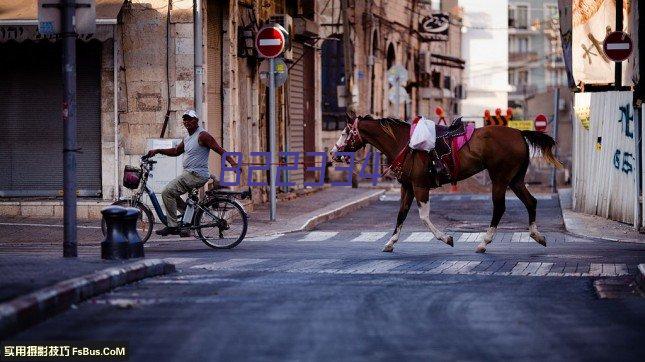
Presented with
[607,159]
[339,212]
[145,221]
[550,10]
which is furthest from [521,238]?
[550,10]

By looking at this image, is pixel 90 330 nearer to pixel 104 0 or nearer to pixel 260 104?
pixel 104 0

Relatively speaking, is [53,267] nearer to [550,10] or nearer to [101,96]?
[101,96]

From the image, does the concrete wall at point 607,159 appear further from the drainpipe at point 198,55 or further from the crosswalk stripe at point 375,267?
the crosswalk stripe at point 375,267

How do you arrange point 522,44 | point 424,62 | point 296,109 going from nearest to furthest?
point 296,109 → point 424,62 → point 522,44

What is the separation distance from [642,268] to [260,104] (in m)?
17.7

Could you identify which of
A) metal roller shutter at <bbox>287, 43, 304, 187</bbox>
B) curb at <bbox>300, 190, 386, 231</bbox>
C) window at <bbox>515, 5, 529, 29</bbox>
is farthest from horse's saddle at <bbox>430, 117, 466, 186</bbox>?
window at <bbox>515, 5, 529, 29</bbox>

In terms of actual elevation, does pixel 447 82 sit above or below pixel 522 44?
below

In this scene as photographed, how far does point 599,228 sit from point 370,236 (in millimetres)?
3708

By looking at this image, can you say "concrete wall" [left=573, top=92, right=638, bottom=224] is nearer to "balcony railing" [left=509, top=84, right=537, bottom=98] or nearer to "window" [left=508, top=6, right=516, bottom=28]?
"window" [left=508, top=6, right=516, bottom=28]

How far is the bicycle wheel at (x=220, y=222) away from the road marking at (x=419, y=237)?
10.4 feet

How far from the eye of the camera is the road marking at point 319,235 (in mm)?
20344

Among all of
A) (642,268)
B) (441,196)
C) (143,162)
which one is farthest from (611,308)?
(441,196)

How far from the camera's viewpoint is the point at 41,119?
23.1 metres

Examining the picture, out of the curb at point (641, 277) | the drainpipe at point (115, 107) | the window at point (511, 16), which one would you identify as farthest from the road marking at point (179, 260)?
the window at point (511, 16)
